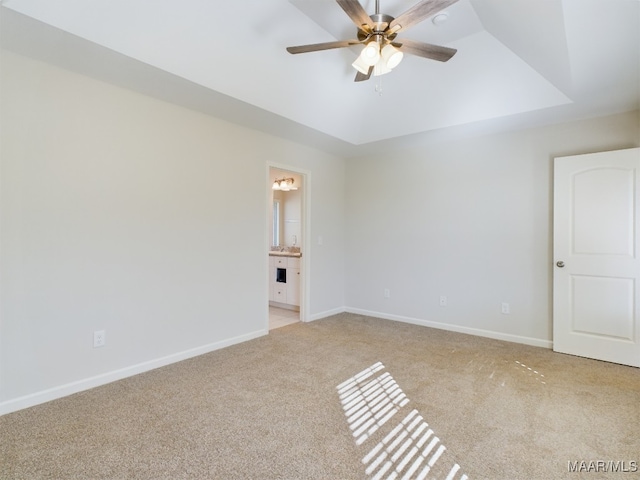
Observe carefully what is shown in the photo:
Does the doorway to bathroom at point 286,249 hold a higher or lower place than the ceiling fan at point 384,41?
lower

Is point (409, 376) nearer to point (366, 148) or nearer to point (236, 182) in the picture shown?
point (236, 182)

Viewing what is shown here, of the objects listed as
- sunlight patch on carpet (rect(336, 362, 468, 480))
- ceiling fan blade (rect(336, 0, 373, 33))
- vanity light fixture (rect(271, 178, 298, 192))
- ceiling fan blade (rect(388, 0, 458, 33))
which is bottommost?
sunlight patch on carpet (rect(336, 362, 468, 480))

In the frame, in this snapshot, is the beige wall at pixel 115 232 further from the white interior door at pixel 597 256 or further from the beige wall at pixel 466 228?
the white interior door at pixel 597 256

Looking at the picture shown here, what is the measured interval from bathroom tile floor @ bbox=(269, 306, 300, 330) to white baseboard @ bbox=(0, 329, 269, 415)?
0.93m

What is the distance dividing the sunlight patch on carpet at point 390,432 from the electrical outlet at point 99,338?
190cm

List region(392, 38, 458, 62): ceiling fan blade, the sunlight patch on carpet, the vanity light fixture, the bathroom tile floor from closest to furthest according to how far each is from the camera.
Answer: the sunlight patch on carpet < region(392, 38, 458, 62): ceiling fan blade < the bathroom tile floor < the vanity light fixture

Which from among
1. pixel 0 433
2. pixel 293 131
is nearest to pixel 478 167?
pixel 293 131

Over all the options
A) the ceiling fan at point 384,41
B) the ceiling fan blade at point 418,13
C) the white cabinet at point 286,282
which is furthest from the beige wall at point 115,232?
the ceiling fan blade at point 418,13

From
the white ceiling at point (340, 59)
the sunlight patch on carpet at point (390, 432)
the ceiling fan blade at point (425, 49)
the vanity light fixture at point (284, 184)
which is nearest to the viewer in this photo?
the sunlight patch on carpet at point (390, 432)

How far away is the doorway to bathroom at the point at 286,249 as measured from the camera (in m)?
4.50

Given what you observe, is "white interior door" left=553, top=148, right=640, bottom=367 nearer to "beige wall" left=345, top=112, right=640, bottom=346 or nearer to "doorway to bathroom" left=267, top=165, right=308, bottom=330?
"beige wall" left=345, top=112, right=640, bottom=346

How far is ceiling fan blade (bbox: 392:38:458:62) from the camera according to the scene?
2209mm

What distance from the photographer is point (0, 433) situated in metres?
1.94

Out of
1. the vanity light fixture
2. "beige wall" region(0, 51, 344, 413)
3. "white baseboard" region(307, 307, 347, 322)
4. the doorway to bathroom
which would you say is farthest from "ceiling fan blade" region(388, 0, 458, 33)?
the vanity light fixture
